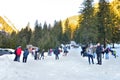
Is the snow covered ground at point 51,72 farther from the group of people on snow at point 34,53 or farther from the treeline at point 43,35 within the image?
the treeline at point 43,35

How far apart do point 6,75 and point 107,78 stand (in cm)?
469

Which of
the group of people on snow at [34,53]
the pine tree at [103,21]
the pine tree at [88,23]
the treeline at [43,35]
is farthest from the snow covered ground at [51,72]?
the treeline at [43,35]

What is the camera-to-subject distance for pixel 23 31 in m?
143

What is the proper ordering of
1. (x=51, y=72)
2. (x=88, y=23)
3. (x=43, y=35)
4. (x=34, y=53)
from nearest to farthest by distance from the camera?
1. (x=51, y=72)
2. (x=34, y=53)
3. (x=88, y=23)
4. (x=43, y=35)

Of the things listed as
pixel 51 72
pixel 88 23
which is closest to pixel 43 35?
pixel 88 23

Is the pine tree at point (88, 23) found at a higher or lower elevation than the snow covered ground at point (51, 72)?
higher

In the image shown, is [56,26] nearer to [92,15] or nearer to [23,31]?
[23,31]

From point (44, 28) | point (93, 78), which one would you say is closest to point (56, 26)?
point (44, 28)

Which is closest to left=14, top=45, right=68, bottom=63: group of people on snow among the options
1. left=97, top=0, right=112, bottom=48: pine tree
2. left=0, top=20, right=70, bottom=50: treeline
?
left=97, top=0, right=112, bottom=48: pine tree

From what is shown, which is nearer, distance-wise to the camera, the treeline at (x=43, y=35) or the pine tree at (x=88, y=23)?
the pine tree at (x=88, y=23)

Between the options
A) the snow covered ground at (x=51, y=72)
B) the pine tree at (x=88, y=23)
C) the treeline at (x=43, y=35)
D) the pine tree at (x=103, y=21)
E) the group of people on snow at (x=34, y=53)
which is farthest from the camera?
the treeline at (x=43, y=35)

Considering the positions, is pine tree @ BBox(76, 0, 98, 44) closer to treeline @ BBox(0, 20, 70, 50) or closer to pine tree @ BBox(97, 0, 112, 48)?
pine tree @ BBox(97, 0, 112, 48)

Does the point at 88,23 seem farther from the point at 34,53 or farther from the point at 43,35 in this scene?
the point at 43,35

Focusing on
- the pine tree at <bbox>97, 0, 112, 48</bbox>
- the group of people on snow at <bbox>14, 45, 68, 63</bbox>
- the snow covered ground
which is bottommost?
the snow covered ground
